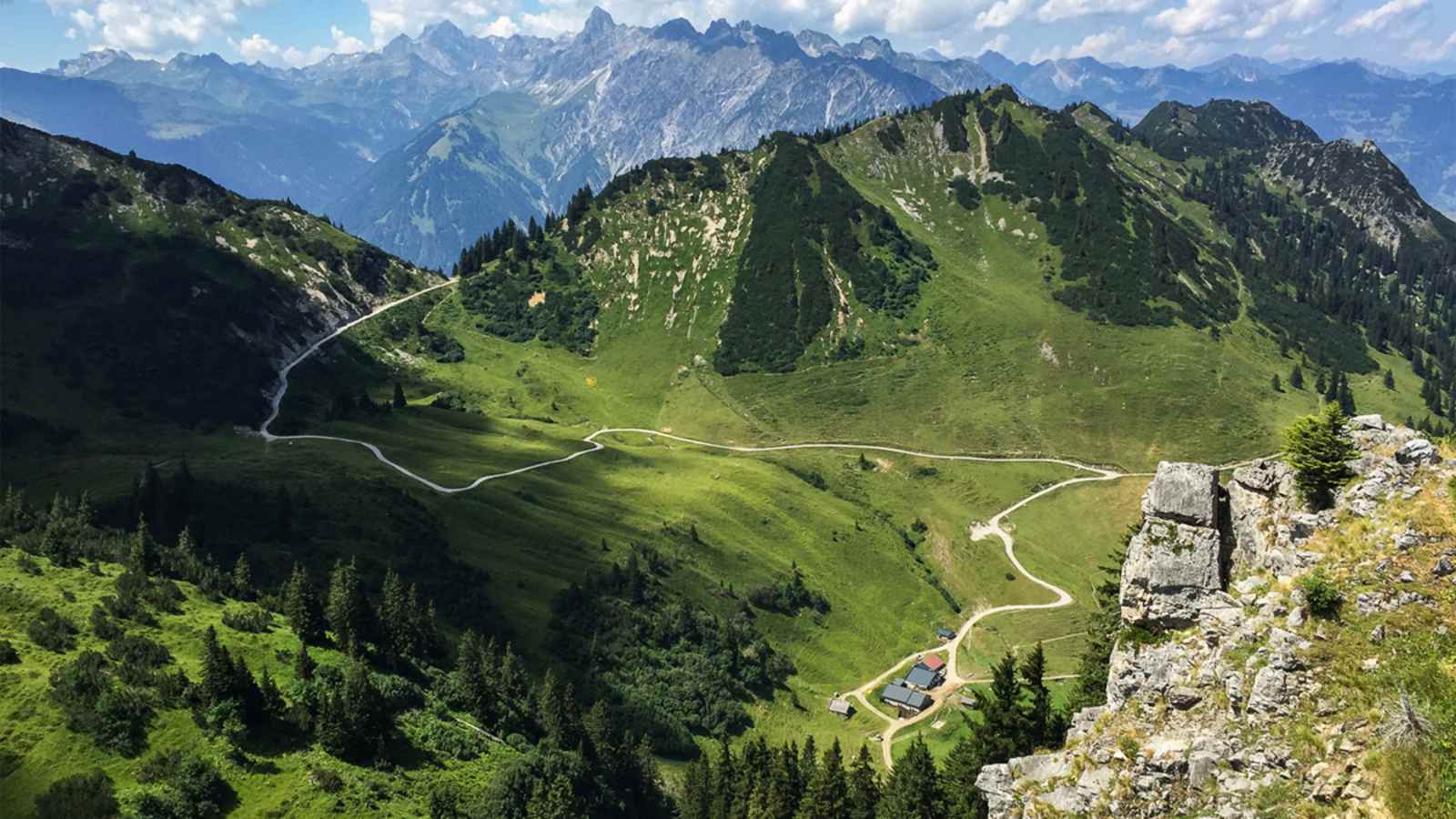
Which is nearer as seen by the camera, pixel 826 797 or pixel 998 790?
pixel 998 790

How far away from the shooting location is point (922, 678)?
12100 centimetres

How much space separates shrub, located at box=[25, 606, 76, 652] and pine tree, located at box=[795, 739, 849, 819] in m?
58.0

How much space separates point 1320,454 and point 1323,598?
7.59 m

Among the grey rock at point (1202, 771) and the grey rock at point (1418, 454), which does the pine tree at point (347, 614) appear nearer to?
the grey rock at point (1202, 771)

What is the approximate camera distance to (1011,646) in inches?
5187

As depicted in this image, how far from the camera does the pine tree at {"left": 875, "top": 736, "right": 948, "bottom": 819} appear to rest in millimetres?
53375

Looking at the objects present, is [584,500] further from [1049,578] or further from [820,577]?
[1049,578]

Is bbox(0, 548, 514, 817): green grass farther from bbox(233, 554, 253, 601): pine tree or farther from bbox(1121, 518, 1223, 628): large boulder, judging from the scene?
bbox(1121, 518, 1223, 628): large boulder

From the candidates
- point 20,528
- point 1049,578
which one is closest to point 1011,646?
point 1049,578

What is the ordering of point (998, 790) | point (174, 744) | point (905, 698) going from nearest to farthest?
point (998, 790), point (174, 744), point (905, 698)

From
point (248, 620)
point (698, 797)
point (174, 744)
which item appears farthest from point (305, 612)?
point (698, 797)

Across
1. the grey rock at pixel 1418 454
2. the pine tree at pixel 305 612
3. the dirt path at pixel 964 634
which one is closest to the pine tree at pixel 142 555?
the pine tree at pixel 305 612

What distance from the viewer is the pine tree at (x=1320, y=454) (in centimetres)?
3109

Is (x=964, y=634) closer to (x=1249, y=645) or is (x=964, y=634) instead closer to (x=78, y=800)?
(x=1249, y=645)
